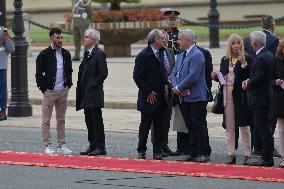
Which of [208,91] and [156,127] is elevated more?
[208,91]

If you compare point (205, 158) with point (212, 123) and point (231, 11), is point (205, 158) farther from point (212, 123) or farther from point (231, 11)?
point (231, 11)

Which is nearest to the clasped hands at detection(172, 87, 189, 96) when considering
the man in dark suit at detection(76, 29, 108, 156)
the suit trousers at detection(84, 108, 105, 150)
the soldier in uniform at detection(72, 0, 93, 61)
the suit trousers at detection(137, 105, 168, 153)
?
the suit trousers at detection(137, 105, 168, 153)

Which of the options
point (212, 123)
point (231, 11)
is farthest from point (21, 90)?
point (231, 11)

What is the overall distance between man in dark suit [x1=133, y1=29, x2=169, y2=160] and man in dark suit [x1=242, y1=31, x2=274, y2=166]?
1259 millimetres

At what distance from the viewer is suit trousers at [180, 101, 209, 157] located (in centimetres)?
1677

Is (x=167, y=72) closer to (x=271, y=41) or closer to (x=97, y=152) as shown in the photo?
(x=97, y=152)

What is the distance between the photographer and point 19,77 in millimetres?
23125

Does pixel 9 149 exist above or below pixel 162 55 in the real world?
below

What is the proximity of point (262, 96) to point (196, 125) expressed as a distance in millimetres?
995

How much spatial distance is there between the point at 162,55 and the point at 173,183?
2.94 meters

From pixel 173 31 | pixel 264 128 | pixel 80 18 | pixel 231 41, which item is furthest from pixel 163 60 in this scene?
pixel 80 18

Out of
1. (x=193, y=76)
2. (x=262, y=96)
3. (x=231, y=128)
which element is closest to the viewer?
(x=262, y=96)

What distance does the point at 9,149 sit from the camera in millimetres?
18484

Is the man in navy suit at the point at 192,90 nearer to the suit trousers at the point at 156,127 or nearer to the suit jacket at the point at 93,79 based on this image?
the suit trousers at the point at 156,127
